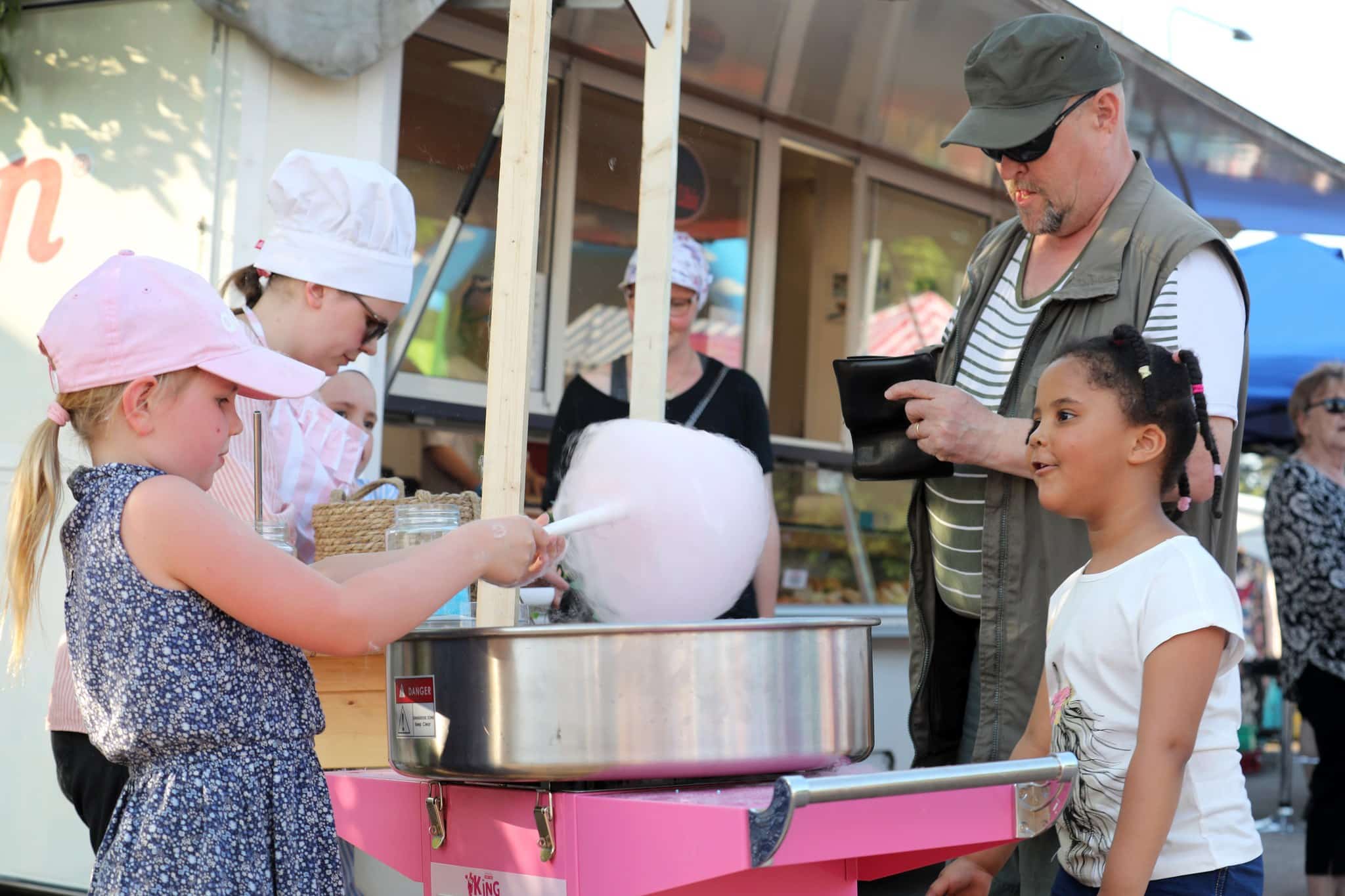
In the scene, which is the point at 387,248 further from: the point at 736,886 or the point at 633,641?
the point at 736,886

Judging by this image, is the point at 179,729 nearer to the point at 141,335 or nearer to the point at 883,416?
the point at 141,335

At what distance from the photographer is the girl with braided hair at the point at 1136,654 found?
1.66 m

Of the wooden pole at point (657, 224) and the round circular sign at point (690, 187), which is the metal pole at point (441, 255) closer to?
the round circular sign at point (690, 187)

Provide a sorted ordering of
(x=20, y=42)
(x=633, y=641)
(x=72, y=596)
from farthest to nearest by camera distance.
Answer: (x=20, y=42), (x=72, y=596), (x=633, y=641)

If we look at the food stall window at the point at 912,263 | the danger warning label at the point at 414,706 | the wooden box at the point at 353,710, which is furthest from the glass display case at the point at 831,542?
the danger warning label at the point at 414,706

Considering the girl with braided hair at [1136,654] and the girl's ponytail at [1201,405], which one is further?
the girl's ponytail at [1201,405]

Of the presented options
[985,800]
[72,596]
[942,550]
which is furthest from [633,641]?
[942,550]

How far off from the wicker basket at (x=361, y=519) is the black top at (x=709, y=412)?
45.0 inches

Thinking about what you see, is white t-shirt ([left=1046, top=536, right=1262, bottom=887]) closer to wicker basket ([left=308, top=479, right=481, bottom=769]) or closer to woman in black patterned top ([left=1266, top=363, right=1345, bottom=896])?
wicker basket ([left=308, top=479, right=481, bottom=769])

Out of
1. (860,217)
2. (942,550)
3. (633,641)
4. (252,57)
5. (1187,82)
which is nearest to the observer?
(633,641)

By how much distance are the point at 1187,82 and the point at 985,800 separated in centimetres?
424

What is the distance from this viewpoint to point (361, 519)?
213cm

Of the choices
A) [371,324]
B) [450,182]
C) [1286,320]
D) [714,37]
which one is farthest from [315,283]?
[1286,320]

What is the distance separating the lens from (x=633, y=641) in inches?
55.6
